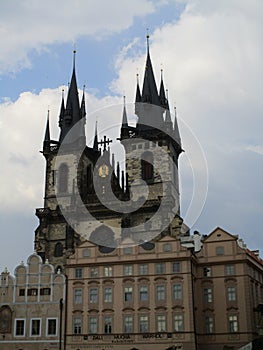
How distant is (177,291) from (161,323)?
2940 mm

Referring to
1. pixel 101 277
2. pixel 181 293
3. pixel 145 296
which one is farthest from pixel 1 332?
pixel 181 293

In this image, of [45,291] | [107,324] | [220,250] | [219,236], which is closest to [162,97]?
[219,236]

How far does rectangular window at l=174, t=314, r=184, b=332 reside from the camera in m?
43.1

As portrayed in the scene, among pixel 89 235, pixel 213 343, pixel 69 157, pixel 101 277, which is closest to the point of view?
pixel 213 343

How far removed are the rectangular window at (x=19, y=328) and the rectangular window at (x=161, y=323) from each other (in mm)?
12292

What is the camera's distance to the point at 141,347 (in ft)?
144

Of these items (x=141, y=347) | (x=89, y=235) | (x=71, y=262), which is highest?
(x=89, y=235)

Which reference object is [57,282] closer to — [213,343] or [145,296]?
Result: [145,296]

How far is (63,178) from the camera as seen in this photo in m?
66.1

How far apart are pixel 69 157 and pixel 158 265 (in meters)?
25.7

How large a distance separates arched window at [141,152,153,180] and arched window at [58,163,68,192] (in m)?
10.0

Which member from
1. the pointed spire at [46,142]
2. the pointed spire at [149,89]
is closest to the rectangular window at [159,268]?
the pointed spire at [149,89]

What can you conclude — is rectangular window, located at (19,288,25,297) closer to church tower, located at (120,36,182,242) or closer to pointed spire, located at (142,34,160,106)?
church tower, located at (120,36,182,242)

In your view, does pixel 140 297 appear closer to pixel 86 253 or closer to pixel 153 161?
pixel 86 253
